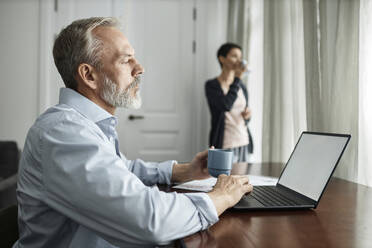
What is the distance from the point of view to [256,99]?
292 cm

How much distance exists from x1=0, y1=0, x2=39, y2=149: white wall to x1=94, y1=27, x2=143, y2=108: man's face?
2.58 metres

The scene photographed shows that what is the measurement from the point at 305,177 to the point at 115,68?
63cm

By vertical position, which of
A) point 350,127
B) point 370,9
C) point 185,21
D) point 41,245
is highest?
point 185,21

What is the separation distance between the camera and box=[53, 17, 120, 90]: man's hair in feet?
3.16

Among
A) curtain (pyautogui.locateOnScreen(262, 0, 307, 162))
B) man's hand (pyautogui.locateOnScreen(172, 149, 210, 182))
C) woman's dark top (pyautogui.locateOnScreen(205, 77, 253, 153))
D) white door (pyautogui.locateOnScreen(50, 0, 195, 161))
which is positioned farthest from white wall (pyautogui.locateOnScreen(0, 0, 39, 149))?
man's hand (pyautogui.locateOnScreen(172, 149, 210, 182))

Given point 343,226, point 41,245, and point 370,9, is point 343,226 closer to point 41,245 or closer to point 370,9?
point 41,245

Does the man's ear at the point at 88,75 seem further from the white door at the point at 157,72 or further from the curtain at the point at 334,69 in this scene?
the white door at the point at 157,72

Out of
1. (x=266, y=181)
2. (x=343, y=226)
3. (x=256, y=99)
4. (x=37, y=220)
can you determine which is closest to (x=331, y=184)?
(x=266, y=181)

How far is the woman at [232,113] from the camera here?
2584mm

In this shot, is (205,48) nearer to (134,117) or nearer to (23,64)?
(134,117)

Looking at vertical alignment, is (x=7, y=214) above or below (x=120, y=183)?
below

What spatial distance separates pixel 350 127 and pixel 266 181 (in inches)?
19.8

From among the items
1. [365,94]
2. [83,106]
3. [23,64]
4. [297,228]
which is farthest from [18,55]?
[297,228]

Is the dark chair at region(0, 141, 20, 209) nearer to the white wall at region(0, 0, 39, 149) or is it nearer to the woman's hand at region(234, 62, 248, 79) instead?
the white wall at region(0, 0, 39, 149)
